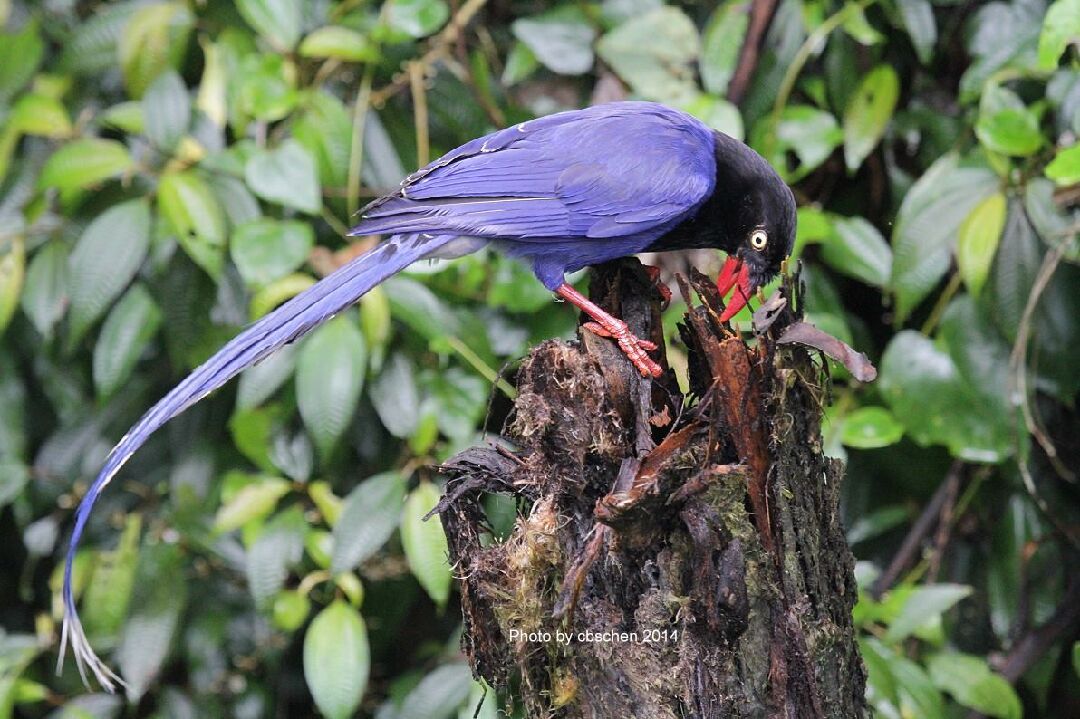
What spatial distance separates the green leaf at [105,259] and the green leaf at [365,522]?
1027mm

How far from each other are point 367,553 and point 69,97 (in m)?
2.18

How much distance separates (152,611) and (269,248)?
4.32 feet

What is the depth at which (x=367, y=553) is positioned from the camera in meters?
3.52

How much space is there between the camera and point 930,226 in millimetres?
3457

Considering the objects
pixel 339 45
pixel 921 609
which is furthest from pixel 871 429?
pixel 339 45

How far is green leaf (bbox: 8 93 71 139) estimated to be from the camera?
4.02 metres

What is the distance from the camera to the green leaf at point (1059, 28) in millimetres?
2910

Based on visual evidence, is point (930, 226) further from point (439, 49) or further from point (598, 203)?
point (439, 49)

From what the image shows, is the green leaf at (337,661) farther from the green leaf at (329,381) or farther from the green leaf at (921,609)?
the green leaf at (921,609)

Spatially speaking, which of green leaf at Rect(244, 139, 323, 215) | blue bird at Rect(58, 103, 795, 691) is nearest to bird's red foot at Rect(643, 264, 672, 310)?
blue bird at Rect(58, 103, 795, 691)

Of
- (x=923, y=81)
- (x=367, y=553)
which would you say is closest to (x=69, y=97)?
(x=367, y=553)

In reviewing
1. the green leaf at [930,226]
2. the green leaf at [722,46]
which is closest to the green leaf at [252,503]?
the green leaf at [722,46]

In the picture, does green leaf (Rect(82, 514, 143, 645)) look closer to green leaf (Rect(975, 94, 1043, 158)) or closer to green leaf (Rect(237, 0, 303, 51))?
green leaf (Rect(237, 0, 303, 51))

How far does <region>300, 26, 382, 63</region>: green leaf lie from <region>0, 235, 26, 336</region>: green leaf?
122 cm
